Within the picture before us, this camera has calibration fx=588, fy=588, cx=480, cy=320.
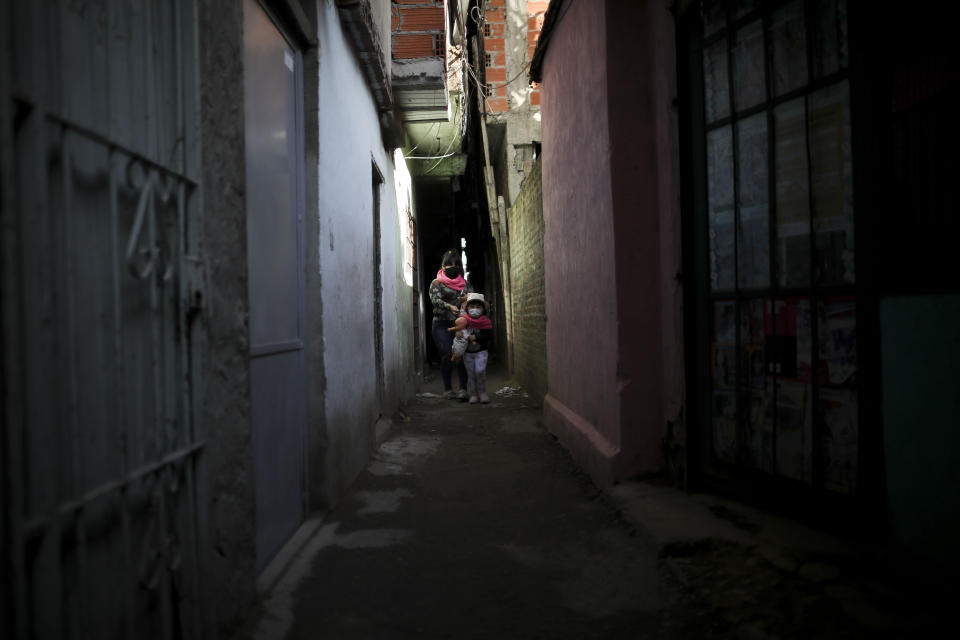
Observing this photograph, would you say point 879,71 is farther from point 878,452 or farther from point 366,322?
point 366,322

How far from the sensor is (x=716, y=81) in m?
3.21

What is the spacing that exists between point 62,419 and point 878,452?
8.96 ft

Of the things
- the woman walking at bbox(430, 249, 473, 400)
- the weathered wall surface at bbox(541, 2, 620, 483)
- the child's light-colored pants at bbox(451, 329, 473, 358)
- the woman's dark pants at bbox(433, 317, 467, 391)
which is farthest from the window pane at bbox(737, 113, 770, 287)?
the woman's dark pants at bbox(433, 317, 467, 391)

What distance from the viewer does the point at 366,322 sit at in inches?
200

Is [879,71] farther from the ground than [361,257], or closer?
farther from the ground

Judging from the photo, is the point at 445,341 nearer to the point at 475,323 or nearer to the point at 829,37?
the point at 475,323

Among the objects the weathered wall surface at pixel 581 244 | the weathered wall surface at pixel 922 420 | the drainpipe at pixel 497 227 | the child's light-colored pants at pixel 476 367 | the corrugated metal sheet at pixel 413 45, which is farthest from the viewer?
the drainpipe at pixel 497 227

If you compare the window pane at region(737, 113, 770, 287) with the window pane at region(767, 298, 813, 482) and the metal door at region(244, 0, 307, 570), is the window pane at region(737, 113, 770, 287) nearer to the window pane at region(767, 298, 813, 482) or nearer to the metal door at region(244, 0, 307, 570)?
the window pane at region(767, 298, 813, 482)

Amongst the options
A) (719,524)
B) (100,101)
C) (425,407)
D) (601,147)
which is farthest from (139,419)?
(425,407)

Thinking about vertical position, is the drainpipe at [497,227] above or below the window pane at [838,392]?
above

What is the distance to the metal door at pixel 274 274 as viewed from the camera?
268cm

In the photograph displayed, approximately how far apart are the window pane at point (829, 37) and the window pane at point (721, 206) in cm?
57

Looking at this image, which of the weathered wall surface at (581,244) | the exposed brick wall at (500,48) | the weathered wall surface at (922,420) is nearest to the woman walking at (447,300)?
the weathered wall surface at (581,244)

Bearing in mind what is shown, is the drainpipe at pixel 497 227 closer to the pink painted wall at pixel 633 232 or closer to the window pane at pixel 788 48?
the pink painted wall at pixel 633 232
